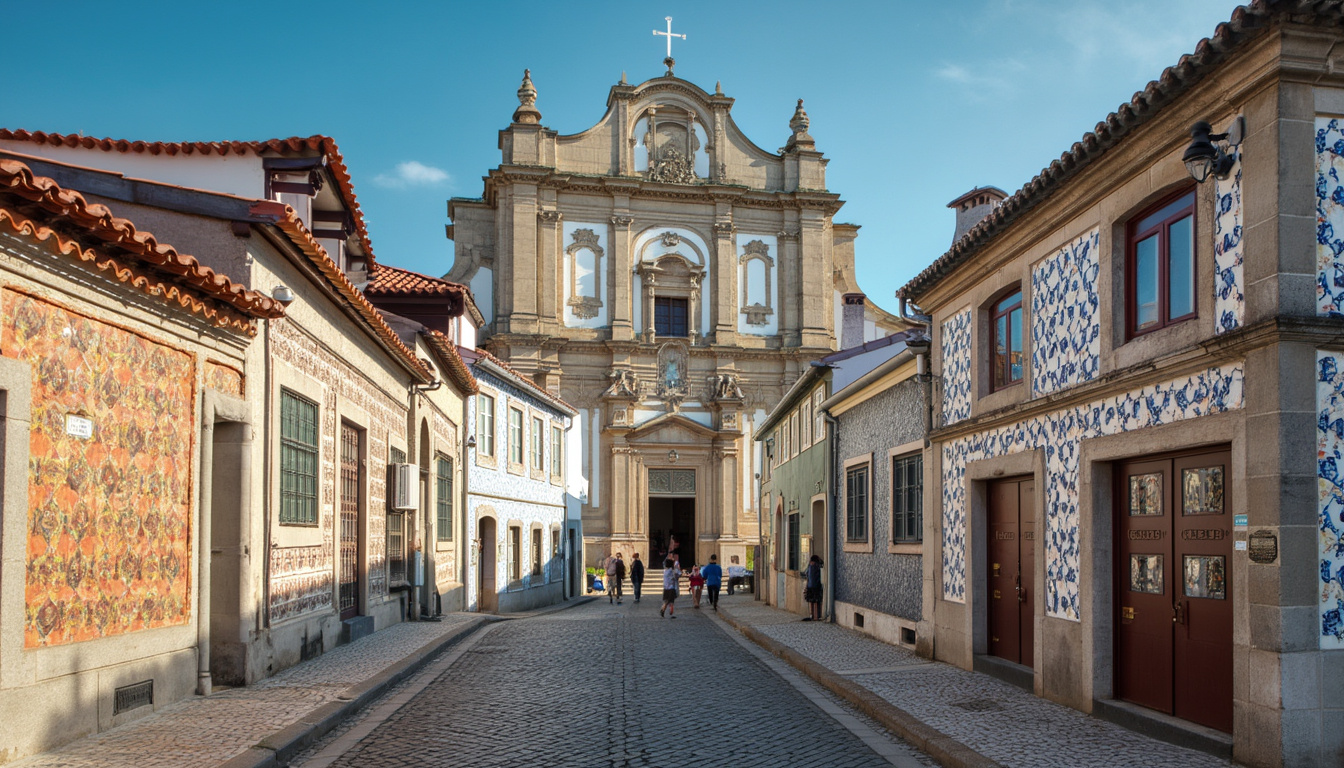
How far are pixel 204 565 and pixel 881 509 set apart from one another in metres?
10.6

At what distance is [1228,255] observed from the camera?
8117mm

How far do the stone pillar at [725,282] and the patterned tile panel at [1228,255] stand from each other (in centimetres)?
3791

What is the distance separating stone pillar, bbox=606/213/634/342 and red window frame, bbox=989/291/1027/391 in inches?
1277

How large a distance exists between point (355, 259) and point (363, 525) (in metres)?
4.55

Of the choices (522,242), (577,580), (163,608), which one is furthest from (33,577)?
(522,242)

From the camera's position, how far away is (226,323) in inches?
433

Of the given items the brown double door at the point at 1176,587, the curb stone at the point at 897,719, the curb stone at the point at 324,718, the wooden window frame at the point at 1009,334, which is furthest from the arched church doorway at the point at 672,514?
the brown double door at the point at 1176,587

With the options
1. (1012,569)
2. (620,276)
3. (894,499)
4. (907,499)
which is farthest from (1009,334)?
(620,276)

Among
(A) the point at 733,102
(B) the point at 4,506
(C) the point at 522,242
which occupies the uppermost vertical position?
(A) the point at 733,102

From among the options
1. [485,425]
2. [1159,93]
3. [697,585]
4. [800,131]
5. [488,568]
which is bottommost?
[697,585]

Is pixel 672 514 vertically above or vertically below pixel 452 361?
below

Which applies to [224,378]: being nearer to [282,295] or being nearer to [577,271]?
[282,295]

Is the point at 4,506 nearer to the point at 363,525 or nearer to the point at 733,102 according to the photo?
the point at 363,525

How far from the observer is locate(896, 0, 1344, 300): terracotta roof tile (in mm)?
7285
